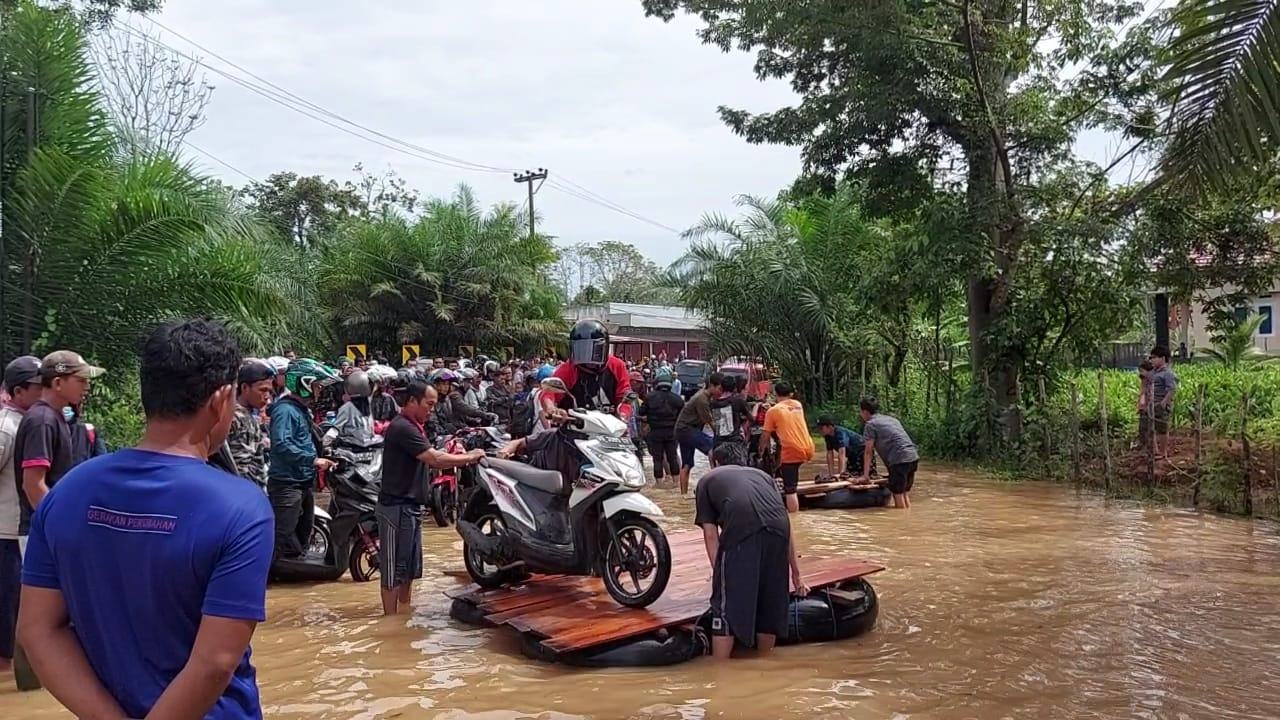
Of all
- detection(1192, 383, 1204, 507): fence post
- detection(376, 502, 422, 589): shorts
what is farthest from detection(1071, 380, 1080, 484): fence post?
detection(376, 502, 422, 589): shorts

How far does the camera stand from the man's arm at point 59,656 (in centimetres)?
206

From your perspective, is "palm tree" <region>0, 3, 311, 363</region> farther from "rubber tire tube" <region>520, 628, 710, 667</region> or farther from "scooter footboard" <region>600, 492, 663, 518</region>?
"rubber tire tube" <region>520, 628, 710, 667</region>

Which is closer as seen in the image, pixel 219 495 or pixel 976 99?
pixel 219 495

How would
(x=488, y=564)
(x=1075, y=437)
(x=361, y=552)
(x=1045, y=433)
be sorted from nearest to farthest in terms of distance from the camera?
(x=488, y=564) < (x=361, y=552) < (x=1075, y=437) < (x=1045, y=433)

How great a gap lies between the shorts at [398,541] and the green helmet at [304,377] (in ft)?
6.33

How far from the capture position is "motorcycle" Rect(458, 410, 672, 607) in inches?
246

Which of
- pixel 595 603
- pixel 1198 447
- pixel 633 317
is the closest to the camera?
pixel 595 603

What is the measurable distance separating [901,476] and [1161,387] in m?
3.92

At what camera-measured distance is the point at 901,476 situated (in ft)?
38.5

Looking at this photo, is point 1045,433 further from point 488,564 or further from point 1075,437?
point 488,564

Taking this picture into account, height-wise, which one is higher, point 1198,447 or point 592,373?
point 592,373

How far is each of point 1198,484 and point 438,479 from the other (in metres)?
8.60

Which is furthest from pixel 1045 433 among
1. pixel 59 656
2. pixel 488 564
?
pixel 59 656

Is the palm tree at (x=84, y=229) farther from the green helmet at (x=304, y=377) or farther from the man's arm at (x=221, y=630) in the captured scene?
the man's arm at (x=221, y=630)
